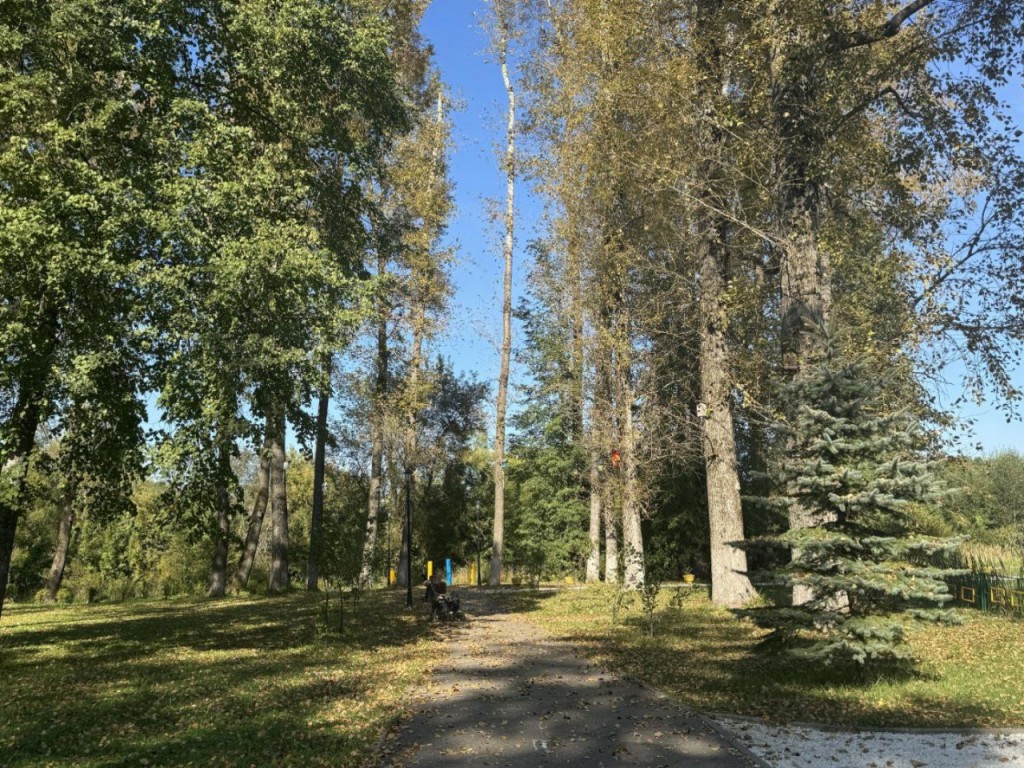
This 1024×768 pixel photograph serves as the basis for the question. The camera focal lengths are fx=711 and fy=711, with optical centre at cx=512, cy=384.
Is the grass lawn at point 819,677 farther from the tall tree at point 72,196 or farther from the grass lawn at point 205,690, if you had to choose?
the tall tree at point 72,196

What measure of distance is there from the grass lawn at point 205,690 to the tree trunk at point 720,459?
21.6 feet

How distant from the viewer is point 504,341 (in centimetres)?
2783

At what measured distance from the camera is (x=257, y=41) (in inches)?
440

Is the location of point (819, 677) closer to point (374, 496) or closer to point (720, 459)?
point (720, 459)

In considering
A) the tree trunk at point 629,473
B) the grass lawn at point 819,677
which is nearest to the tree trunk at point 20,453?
the grass lawn at point 819,677

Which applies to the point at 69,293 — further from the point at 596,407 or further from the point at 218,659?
the point at 596,407

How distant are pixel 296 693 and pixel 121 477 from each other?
16.9 ft

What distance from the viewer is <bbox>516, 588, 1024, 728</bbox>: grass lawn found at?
6855 mm

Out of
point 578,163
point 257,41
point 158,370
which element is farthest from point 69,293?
point 578,163

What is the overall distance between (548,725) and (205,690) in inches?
181

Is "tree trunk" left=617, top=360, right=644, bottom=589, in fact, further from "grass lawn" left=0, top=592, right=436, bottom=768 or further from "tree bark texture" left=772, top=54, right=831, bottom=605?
"tree bark texture" left=772, top=54, right=831, bottom=605

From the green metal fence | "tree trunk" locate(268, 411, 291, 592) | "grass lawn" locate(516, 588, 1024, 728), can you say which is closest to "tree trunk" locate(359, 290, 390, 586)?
"tree trunk" locate(268, 411, 291, 592)

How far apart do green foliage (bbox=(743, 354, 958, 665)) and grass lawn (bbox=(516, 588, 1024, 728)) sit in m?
0.41

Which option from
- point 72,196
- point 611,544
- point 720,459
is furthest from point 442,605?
point 611,544
